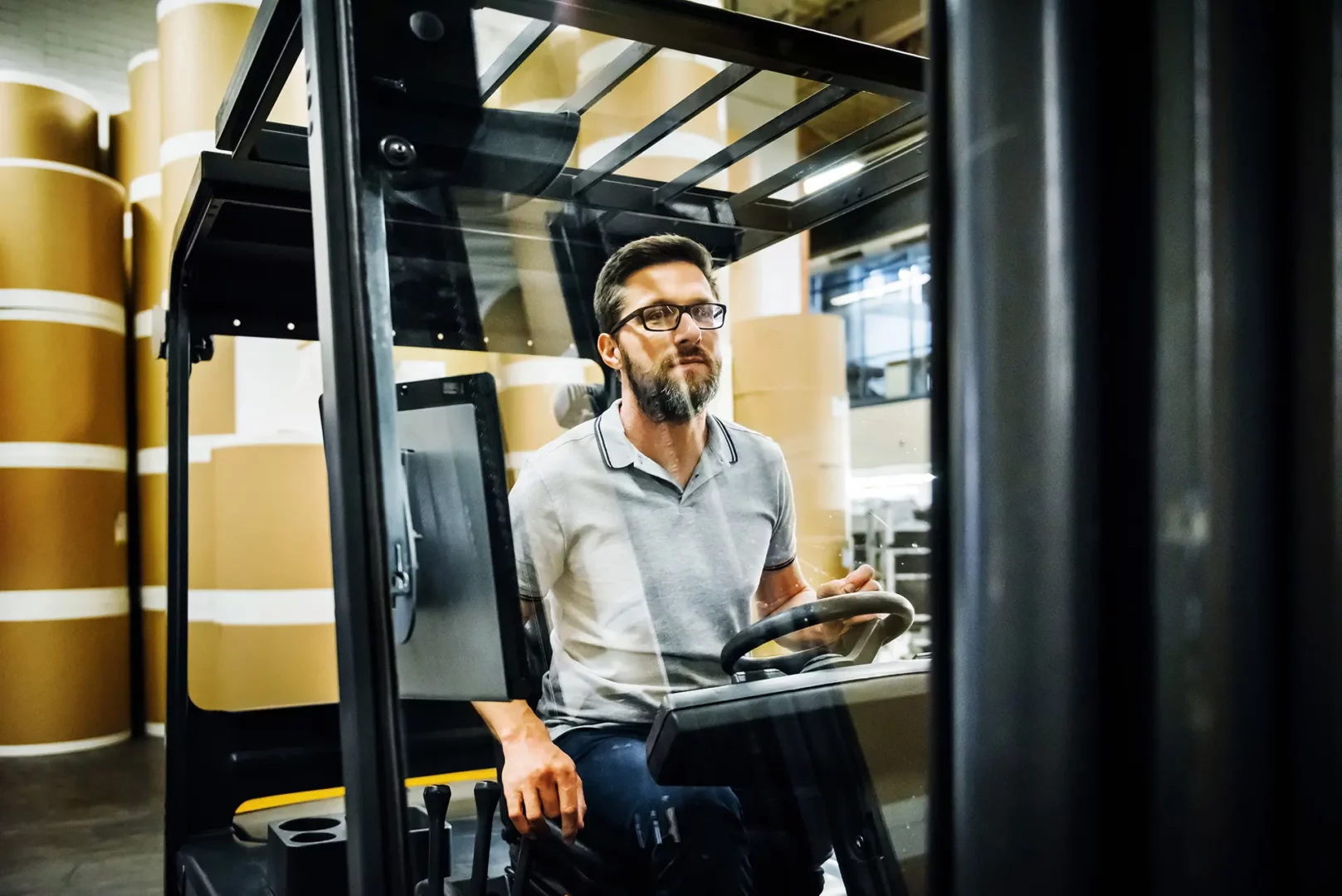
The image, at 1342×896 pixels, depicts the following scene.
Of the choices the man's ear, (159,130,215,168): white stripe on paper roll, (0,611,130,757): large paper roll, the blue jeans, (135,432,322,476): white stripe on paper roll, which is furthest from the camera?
(0,611,130,757): large paper roll

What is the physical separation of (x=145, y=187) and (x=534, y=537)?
447cm

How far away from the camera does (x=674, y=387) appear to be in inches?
51.1

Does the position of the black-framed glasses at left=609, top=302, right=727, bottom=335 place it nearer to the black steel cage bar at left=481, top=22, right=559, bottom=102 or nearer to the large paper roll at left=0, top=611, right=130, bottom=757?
the black steel cage bar at left=481, top=22, right=559, bottom=102

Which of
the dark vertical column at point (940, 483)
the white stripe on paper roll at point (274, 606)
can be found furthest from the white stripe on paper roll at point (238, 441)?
the dark vertical column at point (940, 483)

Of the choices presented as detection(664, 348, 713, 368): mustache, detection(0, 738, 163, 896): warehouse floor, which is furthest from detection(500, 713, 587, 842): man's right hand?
detection(0, 738, 163, 896): warehouse floor

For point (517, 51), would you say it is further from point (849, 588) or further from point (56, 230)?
point (56, 230)

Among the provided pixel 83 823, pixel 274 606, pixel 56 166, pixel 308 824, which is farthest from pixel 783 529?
pixel 56 166

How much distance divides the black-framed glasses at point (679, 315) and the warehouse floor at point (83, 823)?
8.15 ft

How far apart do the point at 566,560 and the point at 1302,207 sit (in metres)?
0.96

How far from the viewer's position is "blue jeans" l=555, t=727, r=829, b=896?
1.07 metres

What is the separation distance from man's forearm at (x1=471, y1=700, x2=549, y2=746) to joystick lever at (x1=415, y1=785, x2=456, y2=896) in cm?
11

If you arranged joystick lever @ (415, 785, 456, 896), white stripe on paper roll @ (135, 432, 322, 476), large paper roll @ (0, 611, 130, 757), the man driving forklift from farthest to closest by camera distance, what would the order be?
large paper roll @ (0, 611, 130, 757)
white stripe on paper roll @ (135, 432, 322, 476)
joystick lever @ (415, 785, 456, 896)
the man driving forklift

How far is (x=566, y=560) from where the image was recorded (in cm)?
129

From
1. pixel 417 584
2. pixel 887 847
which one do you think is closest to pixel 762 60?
pixel 417 584
